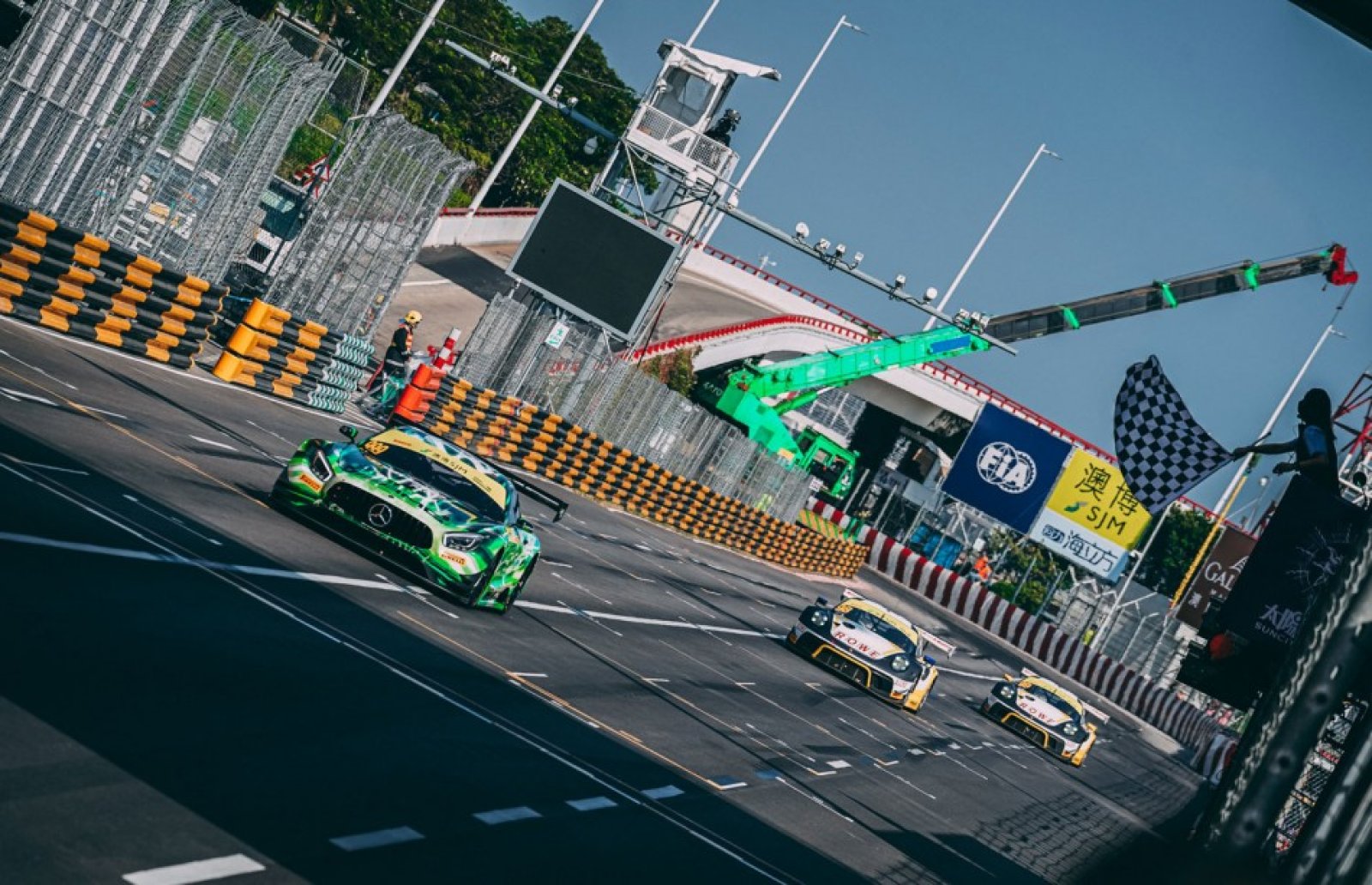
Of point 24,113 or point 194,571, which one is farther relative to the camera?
point 24,113

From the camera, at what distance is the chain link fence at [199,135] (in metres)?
21.3

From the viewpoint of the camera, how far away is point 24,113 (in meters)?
20.3

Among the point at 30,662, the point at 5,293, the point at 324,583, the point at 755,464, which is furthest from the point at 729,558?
the point at 30,662

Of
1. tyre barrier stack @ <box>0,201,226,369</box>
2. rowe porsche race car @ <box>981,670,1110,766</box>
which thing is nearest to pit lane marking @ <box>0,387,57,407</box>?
tyre barrier stack @ <box>0,201,226,369</box>

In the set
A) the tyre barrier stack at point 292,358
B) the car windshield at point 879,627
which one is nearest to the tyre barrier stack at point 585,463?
the tyre barrier stack at point 292,358

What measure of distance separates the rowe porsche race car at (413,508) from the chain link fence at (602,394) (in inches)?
723

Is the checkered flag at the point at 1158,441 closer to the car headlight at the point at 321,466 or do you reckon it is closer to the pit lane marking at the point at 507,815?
the pit lane marking at the point at 507,815

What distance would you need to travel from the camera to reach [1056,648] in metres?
60.7

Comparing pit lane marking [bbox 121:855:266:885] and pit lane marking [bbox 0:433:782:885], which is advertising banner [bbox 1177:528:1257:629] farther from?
pit lane marking [bbox 121:855:266:885]

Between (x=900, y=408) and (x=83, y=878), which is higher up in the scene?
(x=900, y=408)

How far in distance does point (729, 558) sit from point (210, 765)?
3808 cm

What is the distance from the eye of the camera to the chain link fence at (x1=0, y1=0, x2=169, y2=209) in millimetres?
20156

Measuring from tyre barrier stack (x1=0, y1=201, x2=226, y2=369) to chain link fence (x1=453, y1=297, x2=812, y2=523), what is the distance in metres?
11.6

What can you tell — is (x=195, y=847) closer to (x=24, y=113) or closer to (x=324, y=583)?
(x=324, y=583)
